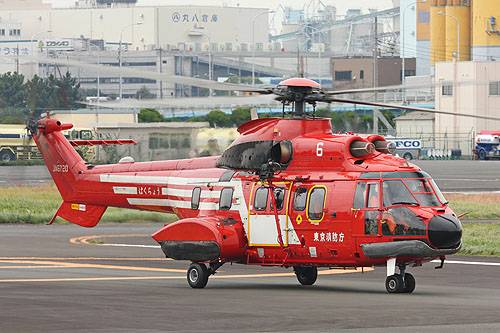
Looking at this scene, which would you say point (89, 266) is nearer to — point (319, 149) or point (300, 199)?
point (300, 199)

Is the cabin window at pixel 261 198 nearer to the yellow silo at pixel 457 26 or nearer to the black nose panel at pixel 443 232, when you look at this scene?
the black nose panel at pixel 443 232

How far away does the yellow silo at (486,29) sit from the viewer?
4562 inches

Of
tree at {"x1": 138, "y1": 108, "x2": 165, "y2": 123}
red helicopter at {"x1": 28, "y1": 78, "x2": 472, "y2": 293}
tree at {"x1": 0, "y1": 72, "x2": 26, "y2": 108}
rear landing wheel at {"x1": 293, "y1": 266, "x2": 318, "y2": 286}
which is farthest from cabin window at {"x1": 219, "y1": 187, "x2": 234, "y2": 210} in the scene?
tree at {"x1": 0, "y1": 72, "x2": 26, "y2": 108}

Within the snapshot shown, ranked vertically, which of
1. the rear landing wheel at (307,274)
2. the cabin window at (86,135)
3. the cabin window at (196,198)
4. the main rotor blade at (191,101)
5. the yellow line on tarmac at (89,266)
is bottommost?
the yellow line on tarmac at (89,266)

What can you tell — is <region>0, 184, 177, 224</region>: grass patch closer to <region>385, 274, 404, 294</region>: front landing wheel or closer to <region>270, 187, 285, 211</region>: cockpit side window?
<region>270, 187, 285, 211</region>: cockpit side window

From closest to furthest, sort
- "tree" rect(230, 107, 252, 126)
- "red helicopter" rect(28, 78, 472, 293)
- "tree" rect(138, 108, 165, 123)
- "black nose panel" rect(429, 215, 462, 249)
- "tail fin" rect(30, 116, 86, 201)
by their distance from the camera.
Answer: "black nose panel" rect(429, 215, 462, 249) < "red helicopter" rect(28, 78, 472, 293) < "tail fin" rect(30, 116, 86, 201) < "tree" rect(230, 107, 252, 126) < "tree" rect(138, 108, 165, 123)

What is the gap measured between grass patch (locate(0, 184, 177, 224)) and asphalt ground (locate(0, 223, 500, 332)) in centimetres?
978

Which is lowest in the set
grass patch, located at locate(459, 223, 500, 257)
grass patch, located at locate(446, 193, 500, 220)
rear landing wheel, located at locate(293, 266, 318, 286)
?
grass patch, located at locate(446, 193, 500, 220)

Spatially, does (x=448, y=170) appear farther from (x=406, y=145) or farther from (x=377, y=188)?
(x=377, y=188)

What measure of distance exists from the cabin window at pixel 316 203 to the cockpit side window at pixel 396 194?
4.74 ft

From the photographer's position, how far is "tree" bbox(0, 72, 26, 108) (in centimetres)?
11056

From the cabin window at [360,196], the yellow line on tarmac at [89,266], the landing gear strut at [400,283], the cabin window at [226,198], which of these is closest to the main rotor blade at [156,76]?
the cabin window at [360,196]

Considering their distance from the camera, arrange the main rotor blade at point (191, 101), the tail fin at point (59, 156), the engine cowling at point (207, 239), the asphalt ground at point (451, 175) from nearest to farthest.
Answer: the main rotor blade at point (191, 101)
the engine cowling at point (207, 239)
the tail fin at point (59, 156)
the asphalt ground at point (451, 175)

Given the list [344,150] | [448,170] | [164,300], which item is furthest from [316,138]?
[448,170]
